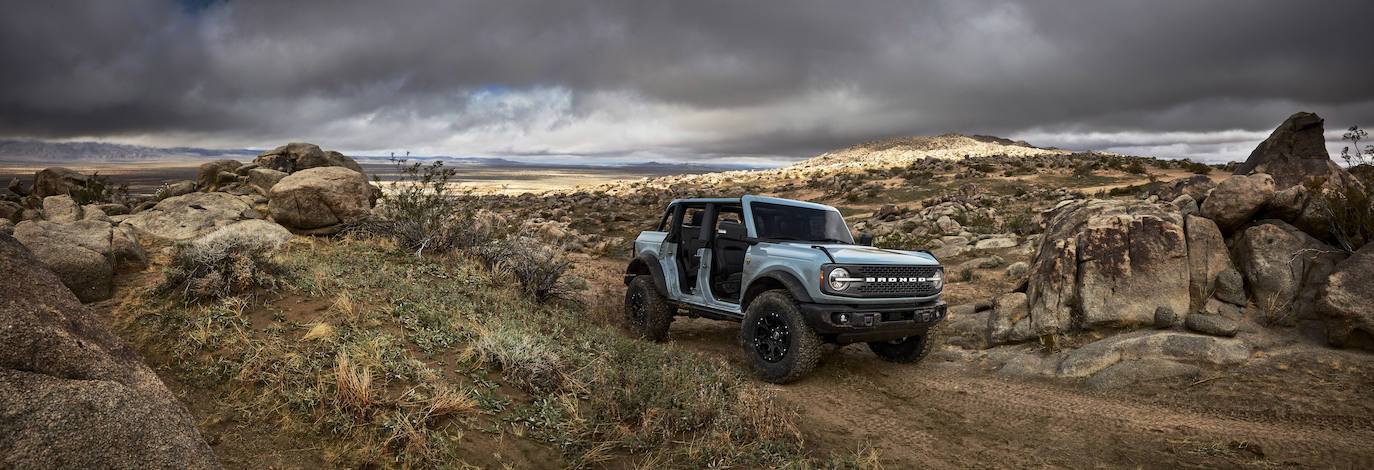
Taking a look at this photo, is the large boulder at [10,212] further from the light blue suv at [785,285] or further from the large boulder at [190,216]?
the light blue suv at [785,285]

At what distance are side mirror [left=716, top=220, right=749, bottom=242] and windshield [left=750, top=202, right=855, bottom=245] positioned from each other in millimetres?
319

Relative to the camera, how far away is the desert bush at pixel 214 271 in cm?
543

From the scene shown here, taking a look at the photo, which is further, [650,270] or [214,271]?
[650,270]

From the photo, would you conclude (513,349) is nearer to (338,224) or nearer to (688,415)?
(688,415)

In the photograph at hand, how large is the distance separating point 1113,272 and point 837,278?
13.2 feet

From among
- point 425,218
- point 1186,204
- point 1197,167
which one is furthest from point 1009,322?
point 1197,167

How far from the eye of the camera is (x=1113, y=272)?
7.72 meters

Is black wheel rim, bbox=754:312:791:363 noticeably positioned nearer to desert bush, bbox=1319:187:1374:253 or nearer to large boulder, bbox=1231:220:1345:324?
large boulder, bbox=1231:220:1345:324

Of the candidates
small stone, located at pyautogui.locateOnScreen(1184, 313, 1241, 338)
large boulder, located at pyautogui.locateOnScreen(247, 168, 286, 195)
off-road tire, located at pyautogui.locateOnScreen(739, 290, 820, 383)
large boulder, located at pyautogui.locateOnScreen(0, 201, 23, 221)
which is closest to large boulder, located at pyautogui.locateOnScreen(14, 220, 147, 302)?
off-road tire, located at pyautogui.locateOnScreen(739, 290, 820, 383)

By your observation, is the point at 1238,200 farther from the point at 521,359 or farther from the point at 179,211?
the point at 179,211

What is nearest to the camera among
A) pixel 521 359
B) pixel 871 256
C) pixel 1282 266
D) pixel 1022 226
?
pixel 521 359

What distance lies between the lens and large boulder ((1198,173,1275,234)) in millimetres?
7789

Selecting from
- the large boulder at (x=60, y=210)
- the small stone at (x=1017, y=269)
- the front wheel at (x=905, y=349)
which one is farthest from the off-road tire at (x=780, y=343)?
the large boulder at (x=60, y=210)

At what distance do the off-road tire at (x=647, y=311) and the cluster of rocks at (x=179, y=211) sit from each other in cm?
476
